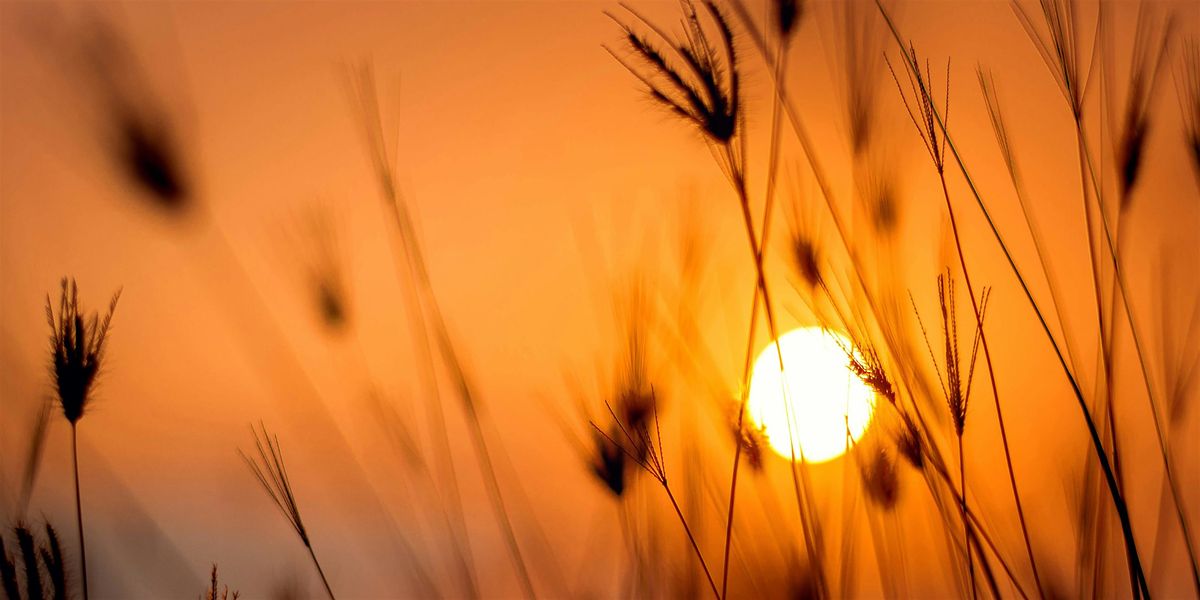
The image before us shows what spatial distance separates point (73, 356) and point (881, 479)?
0.99 meters

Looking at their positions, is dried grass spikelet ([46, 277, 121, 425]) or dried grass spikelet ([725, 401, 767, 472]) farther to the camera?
dried grass spikelet ([725, 401, 767, 472])

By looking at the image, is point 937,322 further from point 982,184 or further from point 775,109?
point 775,109

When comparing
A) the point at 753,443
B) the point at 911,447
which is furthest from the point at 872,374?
the point at 753,443

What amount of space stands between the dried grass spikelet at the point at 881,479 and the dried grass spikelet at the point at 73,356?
0.95 m

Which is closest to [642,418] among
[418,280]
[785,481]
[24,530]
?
[785,481]

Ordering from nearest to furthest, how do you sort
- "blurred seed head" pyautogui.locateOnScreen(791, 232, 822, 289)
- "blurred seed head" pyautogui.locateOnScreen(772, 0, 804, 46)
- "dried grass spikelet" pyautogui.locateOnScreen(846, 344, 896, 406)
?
"dried grass spikelet" pyautogui.locateOnScreen(846, 344, 896, 406)
"blurred seed head" pyautogui.locateOnScreen(772, 0, 804, 46)
"blurred seed head" pyautogui.locateOnScreen(791, 232, 822, 289)

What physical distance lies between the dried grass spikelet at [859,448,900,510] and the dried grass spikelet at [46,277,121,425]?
0.95m

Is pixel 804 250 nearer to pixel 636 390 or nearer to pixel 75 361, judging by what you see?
pixel 636 390

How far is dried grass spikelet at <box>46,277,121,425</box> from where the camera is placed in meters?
0.71

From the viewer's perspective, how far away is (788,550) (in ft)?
3.05

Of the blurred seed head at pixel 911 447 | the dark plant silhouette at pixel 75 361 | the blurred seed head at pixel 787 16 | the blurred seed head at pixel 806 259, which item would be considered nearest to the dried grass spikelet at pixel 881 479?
the blurred seed head at pixel 911 447

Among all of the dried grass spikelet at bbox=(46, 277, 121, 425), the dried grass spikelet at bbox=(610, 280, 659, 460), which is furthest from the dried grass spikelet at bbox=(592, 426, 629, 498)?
the dried grass spikelet at bbox=(46, 277, 121, 425)

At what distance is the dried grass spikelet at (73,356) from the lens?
0.71 meters

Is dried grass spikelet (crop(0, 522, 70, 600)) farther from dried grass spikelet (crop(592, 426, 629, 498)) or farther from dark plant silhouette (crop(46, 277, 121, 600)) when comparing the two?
dried grass spikelet (crop(592, 426, 629, 498))
